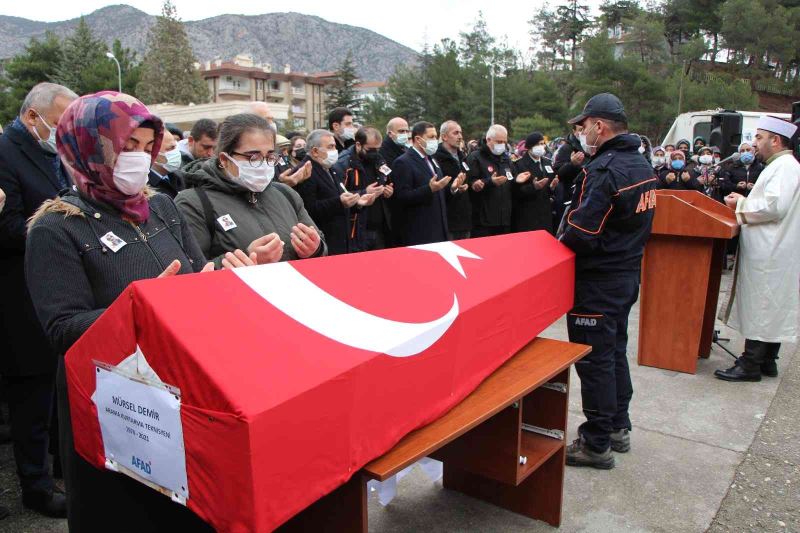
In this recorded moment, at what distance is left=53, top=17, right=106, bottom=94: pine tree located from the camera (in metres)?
49.5

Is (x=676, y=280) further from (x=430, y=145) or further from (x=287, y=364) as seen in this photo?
(x=287, y=364)

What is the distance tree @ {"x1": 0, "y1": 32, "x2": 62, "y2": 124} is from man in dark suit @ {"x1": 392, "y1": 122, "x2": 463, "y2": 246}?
50.9 m

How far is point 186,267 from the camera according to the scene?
2256mm

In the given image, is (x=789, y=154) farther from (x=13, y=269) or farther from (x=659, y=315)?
(x=13, y=269)

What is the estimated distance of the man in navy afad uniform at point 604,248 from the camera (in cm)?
362

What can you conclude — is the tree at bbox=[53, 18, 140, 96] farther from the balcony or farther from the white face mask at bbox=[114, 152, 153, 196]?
the white face mask at bbox=[114, 152, 153, 196]

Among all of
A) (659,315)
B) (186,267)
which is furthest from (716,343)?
(186,267)

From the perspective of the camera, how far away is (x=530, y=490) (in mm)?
3254

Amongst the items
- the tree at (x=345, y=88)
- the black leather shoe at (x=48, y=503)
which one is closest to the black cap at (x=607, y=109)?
the black leather shoe at (x=48, y=503)

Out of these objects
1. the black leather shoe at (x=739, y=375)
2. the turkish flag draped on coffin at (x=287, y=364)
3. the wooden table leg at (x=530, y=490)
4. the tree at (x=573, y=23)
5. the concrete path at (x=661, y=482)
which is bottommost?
the black leather shoe at (x=739, y=375)

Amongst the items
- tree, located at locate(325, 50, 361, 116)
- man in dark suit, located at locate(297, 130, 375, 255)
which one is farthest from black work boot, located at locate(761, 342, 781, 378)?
tree, located at locate(325, 50, 361, 116)

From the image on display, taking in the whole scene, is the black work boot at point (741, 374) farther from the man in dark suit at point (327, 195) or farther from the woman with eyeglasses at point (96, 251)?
the woman with eyeglasses at point (96, 251)

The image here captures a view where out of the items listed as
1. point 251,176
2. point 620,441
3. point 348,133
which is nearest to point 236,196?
point 251,176

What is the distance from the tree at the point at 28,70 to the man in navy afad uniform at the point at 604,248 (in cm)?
5410
